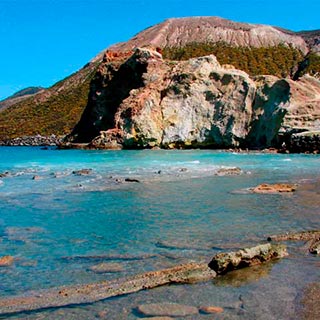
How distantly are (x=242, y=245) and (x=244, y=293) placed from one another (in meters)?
3.86

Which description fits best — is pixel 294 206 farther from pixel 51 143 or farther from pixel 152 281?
pixel 51 143

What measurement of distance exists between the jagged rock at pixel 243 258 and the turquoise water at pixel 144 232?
38 cm

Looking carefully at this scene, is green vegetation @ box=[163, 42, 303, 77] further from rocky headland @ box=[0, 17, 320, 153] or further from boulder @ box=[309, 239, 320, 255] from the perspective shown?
boulder @ box=[309, 239, 320, 255]

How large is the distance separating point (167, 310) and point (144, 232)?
668 centimetres

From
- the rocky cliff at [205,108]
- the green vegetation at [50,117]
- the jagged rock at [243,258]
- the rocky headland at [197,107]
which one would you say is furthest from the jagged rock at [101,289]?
the green vegetation at [50,117]

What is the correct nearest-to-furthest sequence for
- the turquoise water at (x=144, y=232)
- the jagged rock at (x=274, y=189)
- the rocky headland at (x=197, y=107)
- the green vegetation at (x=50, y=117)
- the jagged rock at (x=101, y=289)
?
the jagged rock at (x=101, y=289)
the turquoise water at (x=144, y=232)
the jagged rock at (x=274, y=189)
the rocky headland at (x=197, y=107)
the green vegetation at (x=50, y=117)

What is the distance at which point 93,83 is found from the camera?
374ft

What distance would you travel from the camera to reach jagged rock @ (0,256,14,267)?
1111 centimetres

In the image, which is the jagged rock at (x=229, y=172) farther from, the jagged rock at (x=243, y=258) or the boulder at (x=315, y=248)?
the jagged rock at (x=243, y=258)

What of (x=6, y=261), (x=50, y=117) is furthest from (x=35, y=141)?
(x=6, y=261)

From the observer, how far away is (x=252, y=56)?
7106 inches

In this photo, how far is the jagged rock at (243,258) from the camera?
9.90 metres

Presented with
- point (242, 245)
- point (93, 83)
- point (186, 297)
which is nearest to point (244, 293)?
point (186, 297)

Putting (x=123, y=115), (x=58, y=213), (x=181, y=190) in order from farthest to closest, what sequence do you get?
(x=123, y=115) < (x=181, y=190) < (x=58, y=213)
